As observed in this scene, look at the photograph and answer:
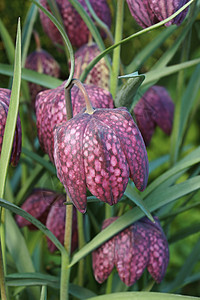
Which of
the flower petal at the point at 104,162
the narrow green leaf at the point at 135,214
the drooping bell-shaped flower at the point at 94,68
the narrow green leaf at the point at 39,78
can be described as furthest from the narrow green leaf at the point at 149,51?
the flower petal at the point at 104,162

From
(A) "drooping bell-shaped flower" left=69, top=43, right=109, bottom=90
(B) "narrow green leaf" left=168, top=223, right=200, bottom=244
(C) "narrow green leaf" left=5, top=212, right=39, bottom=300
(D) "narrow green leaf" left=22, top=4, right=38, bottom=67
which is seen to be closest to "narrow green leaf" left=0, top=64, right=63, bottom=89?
(A) "drooping bell-shaped flower" left=69, top=43, right=109, bottom=90

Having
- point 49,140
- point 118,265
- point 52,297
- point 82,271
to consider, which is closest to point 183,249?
point 52,297

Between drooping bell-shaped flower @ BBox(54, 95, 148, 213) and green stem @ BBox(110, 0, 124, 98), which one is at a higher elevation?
green stem @ BBox(110, 0, 124, 98)

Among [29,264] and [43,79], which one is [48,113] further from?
[29,264]

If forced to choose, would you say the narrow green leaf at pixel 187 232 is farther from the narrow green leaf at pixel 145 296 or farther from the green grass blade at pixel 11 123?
the green grass blade at pixel 11 123

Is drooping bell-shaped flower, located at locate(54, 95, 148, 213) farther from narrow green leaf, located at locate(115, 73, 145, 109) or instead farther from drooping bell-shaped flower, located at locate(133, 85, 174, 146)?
drooping bell-shaped flower, located at locate(133, 85, 174, 146)

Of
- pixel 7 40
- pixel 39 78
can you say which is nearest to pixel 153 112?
pixel 39 78

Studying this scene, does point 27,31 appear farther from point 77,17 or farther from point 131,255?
point 131,255
